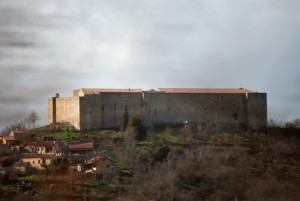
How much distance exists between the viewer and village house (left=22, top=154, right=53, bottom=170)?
41.4 meters

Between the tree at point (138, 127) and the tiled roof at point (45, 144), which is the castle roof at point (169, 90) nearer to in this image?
the tree at point (138, 127)

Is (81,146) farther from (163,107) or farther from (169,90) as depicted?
(169,90)

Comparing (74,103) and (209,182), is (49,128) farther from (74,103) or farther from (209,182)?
(209,182)

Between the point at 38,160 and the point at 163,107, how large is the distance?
13906 mm

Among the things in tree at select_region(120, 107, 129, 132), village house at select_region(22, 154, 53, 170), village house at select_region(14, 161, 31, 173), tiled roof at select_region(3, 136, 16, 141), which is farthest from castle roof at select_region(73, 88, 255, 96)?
village house at select_region(14, 161, 31, 173)

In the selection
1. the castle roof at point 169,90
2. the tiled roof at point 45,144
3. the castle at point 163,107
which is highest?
the castle roof at point 169,90

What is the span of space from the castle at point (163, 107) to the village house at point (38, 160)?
7.84 metres

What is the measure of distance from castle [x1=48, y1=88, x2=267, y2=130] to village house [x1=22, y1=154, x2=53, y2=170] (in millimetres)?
7836

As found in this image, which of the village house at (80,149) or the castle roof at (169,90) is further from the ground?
the castle roof at (169,90)

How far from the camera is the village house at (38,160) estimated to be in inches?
1630

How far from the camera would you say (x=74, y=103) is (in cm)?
5081

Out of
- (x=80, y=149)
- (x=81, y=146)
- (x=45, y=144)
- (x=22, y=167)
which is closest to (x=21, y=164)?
(x=22, y=167)

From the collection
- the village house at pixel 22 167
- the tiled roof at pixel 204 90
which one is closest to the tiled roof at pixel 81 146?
the village house at pixel 22 167

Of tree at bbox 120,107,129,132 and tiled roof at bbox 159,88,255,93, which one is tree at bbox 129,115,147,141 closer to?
tree at bbox 120,107,129,132
